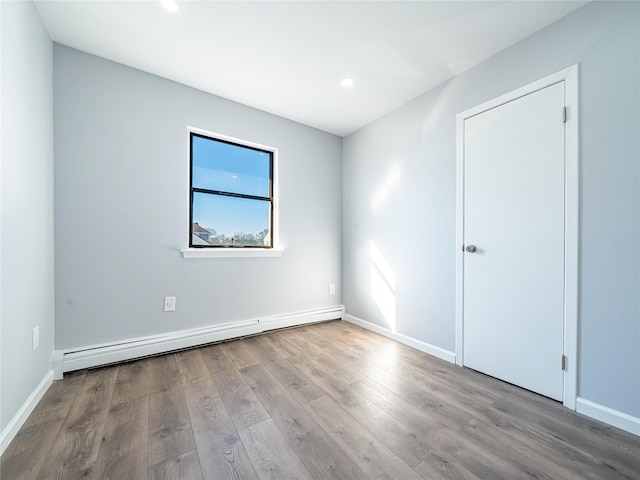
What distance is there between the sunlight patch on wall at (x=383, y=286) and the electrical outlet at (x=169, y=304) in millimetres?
2025

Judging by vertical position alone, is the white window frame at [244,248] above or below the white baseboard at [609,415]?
Answer: above

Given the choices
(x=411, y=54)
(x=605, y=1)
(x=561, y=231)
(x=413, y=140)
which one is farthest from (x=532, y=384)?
(x=411, y=54)

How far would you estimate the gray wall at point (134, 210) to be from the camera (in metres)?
1.89

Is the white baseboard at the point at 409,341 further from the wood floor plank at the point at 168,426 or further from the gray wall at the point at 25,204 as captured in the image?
the gray wall at the point at 25,204

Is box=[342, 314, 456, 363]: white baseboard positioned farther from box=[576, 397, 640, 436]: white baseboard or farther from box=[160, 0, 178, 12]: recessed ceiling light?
box=[160, 0, 178, 12]: recessed ceiling light

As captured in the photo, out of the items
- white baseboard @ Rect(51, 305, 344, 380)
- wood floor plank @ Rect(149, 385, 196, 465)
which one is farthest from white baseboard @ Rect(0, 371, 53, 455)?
wood floor plank @ Rect(149, 385, 196, 465)

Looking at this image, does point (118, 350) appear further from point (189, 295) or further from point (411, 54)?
point (411, 54)

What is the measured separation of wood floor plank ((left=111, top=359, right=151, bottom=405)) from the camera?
1.62 metres

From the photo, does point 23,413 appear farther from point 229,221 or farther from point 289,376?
point 229,221

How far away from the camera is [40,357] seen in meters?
1.62

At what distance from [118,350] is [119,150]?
161cm

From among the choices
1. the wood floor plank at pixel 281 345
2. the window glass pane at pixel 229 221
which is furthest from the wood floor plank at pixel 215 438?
the window glass pane at pixel 229 221

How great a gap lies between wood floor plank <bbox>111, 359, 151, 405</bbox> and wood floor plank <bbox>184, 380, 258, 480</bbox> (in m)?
0.31

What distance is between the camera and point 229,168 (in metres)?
2.65
